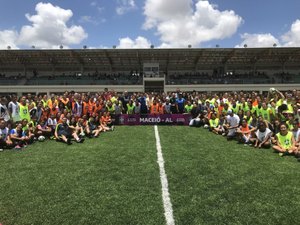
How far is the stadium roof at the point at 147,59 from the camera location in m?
44.6

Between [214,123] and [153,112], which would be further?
[153,112]

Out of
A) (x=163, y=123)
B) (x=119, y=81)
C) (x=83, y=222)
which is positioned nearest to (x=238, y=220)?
(x=83, y=222)

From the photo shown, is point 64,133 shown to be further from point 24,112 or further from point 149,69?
point 149,69

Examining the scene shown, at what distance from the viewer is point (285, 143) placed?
9.87m

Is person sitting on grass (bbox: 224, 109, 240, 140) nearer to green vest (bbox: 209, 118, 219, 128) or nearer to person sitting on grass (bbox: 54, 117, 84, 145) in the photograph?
Result: green vest (bbox: 209, 118, 219, 128)

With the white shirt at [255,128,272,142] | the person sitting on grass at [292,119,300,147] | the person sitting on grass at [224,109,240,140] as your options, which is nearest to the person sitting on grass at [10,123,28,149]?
the person sitting on grass at [224,109,240,140]

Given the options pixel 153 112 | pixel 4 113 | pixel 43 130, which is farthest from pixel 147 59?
pixel 4 113

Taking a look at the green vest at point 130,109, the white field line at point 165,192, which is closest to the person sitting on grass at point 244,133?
the white field line at point 165,192

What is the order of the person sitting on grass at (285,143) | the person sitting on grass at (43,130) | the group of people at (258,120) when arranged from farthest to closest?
the person sitting on grass at (43,130) → the group of people at (258,120) → the person sitting on grass at (285,143)

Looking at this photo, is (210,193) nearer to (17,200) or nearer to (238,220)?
(238,220)

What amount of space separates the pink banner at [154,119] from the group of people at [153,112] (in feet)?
1.23

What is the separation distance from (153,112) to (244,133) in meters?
6.61

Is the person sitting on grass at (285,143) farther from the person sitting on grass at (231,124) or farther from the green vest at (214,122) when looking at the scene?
the green vest at (214,122)

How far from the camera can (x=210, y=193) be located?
5.82m
